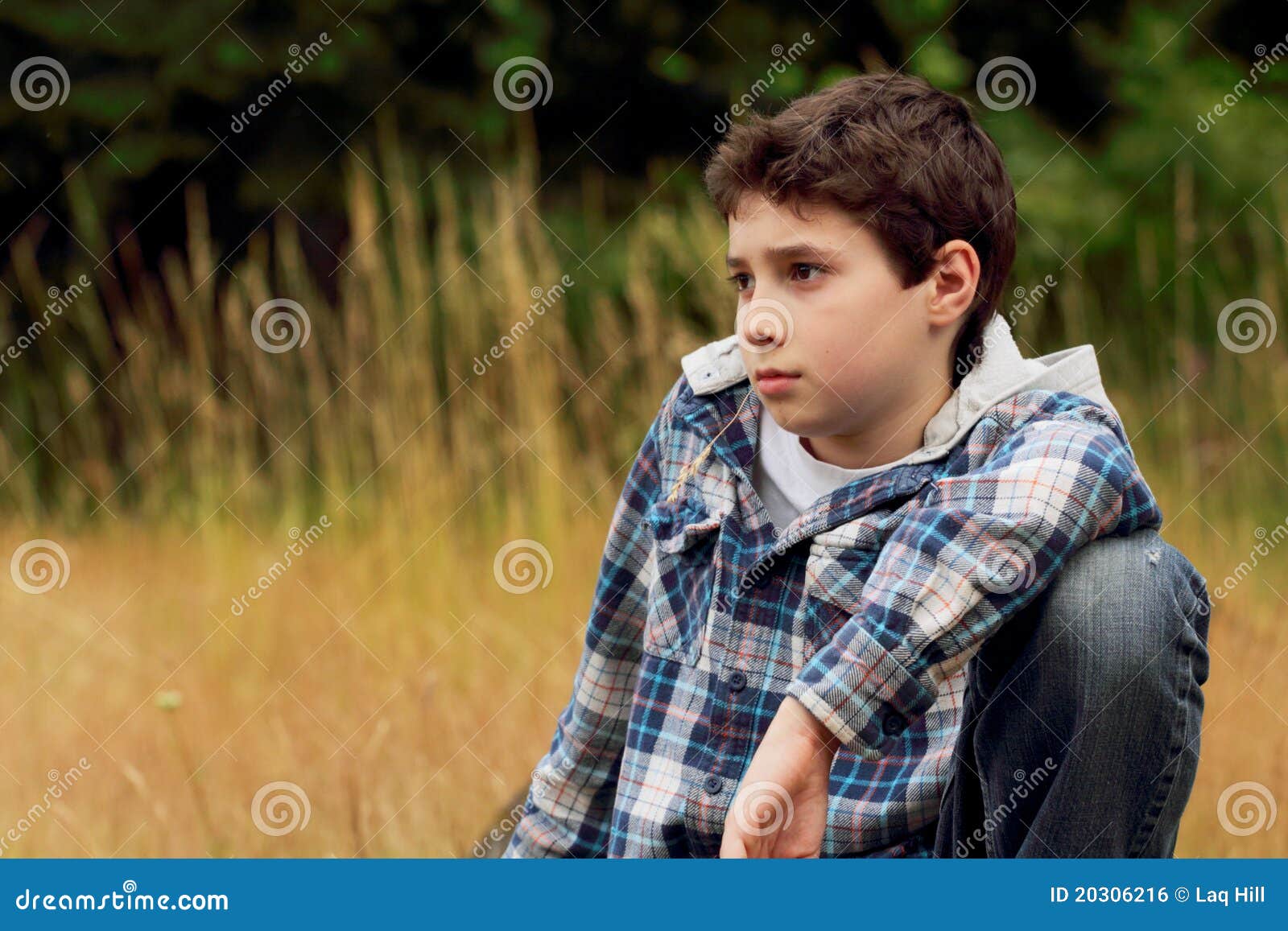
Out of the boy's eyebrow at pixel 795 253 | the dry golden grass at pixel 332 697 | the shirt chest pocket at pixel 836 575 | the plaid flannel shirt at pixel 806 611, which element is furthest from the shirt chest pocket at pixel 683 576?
the dry golden grass at pixel 332 697

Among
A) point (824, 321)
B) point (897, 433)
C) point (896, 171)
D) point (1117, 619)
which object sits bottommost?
point (1117, 619)

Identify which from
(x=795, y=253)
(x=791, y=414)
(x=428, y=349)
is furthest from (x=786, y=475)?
(x=428, y=349)

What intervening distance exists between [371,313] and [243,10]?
131cm

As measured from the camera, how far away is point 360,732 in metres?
2.33

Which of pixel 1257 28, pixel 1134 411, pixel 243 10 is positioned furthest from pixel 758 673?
pixel 1257 28

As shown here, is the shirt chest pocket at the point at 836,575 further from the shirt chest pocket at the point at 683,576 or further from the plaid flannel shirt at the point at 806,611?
the shirt chest pocket at the point at 683,576

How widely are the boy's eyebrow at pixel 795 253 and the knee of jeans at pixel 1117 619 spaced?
37cm

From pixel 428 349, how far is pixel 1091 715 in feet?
7.74

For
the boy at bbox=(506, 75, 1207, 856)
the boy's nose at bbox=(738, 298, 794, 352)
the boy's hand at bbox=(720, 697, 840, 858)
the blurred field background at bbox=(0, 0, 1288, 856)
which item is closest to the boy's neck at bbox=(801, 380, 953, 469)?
the boy at bbox=(506, 75, 1207, 856)

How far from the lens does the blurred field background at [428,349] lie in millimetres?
2318

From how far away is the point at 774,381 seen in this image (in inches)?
51.3

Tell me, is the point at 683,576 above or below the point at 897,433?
below

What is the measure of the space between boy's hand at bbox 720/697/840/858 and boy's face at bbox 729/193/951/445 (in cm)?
33

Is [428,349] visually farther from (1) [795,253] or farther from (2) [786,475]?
(1) [795,253]
